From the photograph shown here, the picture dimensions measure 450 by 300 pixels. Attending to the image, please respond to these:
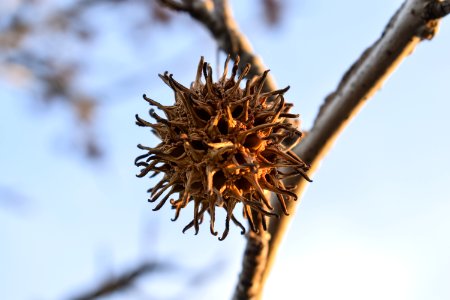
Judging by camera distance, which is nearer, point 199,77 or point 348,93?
point 199,77

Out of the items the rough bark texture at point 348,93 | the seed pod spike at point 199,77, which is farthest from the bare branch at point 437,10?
the seed pod spike at point 199,77

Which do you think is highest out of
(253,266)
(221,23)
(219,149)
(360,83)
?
(221,23)

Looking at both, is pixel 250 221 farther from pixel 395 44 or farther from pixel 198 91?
pixel 395 44

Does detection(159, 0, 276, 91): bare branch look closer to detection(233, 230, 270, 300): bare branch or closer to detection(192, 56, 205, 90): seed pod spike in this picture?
detection(192, 56, 205, 90): seed pod spike

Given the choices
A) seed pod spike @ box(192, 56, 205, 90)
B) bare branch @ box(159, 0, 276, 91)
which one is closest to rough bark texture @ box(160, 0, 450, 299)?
bare branch @ box(159, 0, 276, 91)

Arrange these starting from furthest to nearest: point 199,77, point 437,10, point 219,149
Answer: point 437,10 → point 199,77 → point 219,149

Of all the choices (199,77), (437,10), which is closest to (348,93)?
(437,10)

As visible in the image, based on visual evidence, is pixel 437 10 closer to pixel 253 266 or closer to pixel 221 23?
pixel 221 23

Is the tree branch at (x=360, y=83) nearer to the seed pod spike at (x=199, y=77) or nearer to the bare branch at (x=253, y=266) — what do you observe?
the bare branch at (x=253, y=266)
